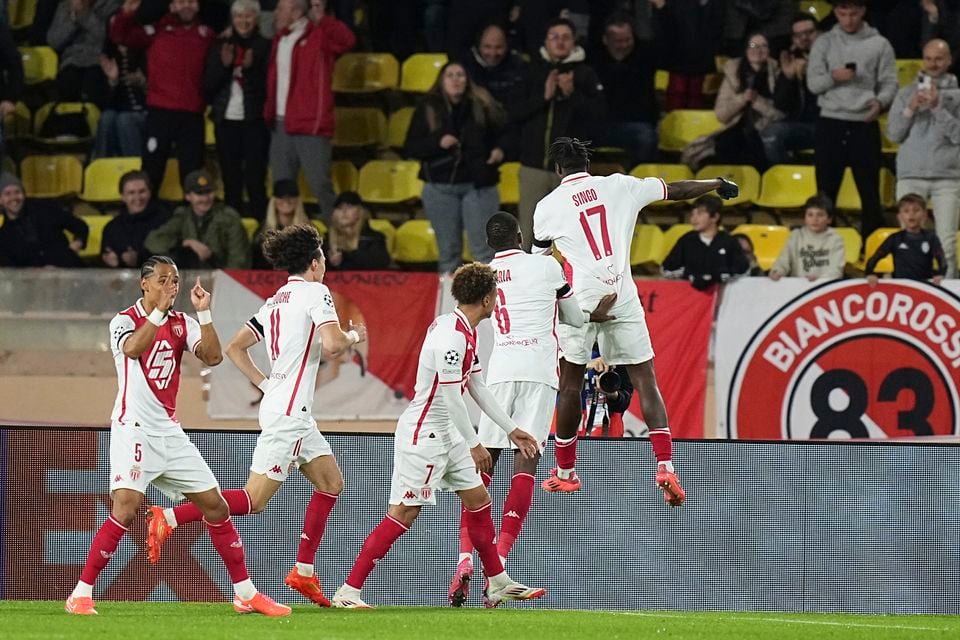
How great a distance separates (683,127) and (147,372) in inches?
368

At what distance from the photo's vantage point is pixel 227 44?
15664mm

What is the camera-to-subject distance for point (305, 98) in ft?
50.4

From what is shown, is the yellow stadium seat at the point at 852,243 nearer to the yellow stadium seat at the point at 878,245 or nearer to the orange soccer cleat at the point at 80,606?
the yellow stadium seat at the point at 878,245

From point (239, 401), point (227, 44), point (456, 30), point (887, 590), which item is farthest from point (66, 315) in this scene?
point (887, 590)

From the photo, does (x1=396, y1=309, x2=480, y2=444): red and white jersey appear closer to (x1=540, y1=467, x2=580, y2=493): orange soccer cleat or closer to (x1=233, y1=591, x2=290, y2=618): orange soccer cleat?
(x1=233, y1=591, x2=290, y2=618): orange soccer cleat

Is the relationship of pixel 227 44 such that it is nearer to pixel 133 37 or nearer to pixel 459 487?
pixel 133 37

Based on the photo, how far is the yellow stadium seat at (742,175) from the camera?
15.9m

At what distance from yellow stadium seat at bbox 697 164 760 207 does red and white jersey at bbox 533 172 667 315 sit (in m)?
6.05

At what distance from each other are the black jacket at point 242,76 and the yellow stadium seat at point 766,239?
15.4 ft

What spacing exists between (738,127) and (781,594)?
6.55 m

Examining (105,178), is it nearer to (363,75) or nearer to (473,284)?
(363,75)

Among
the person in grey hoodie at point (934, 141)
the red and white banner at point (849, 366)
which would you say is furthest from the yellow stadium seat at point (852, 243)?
the red and white banner at point (849, 366)

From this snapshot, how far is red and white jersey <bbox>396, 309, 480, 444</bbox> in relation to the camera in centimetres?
862

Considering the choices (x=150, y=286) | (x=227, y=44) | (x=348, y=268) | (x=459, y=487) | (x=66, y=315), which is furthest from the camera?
(x=227, y=44)
